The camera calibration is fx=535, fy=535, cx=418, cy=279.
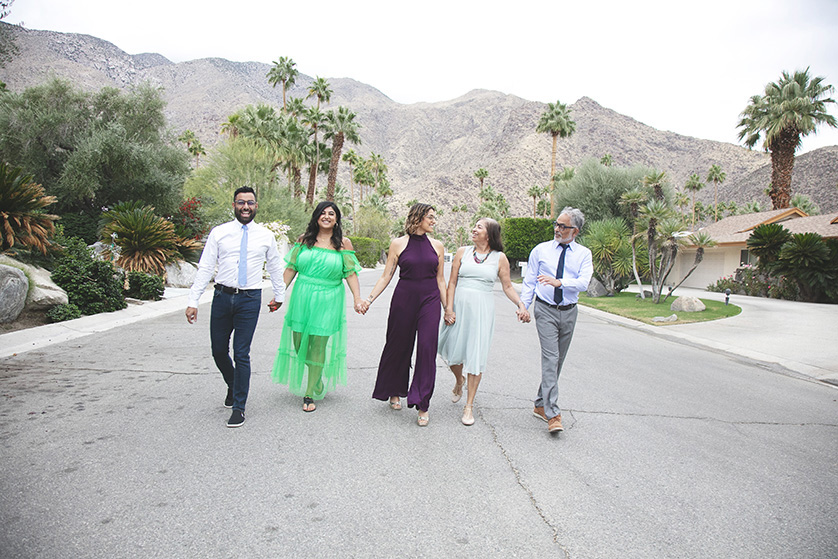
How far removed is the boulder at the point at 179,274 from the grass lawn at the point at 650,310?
50.8ft

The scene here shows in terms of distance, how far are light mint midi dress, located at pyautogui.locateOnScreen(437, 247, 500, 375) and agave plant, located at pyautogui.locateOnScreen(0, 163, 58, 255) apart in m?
9.77

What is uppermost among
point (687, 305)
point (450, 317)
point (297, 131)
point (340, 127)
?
point (340, 127)

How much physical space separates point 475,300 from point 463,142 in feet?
588

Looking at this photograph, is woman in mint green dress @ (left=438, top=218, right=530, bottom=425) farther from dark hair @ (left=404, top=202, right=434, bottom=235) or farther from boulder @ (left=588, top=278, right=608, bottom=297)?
boulder @ (left=588, top=278, right=608, bottom=297)

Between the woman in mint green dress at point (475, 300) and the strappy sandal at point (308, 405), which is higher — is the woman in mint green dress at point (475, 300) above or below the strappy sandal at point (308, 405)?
above

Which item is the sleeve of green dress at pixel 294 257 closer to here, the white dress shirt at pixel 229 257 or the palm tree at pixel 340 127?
the white dress shirt at pixel 229 257

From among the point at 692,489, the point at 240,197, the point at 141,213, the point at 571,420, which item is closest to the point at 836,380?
the point at 571,420

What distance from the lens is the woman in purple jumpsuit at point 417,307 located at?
4859 millimetres

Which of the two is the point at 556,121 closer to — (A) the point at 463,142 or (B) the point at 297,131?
(B) the point at 297,131

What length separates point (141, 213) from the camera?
701 inches

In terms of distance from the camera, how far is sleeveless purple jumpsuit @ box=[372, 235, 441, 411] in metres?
4.86

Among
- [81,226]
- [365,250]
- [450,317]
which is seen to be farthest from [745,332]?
[365,250]

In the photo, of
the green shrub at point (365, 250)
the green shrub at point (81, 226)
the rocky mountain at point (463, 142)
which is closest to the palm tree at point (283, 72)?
the green shrub at point (365, 250)

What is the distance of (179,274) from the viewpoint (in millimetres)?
19734
